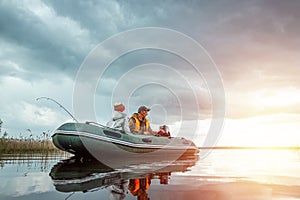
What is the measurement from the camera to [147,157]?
42.3 ft

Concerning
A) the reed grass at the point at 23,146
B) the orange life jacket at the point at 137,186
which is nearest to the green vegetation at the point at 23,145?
the reed grass at the point at 23,146

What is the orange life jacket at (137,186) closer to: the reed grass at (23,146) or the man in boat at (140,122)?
the man in boat at (140,122)

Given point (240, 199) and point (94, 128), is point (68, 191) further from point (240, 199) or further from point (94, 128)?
point (94, 128)

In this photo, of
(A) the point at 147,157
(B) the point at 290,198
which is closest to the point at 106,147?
(A) the point at 147,157

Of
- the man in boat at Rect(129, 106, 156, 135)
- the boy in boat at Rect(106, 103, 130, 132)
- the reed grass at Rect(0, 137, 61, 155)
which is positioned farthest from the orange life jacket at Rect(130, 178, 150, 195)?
the reed grass at Rect(0, 137, 61, 155)

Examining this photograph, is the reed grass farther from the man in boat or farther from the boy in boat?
the boy in boat

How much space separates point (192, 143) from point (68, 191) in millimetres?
13858

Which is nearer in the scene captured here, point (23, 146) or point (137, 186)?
point (137, 186)

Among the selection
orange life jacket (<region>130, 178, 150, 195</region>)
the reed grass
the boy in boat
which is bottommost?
orange life jacket (<region>130, 178, 150, 195</region>)

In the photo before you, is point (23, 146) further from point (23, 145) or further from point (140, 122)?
point (140, 122)

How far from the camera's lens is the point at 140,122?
14.4 meters

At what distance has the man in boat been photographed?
1376 centimetres

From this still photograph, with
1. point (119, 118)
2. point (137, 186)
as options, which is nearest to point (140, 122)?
point (119, 118)

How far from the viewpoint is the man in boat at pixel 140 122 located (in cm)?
1376
